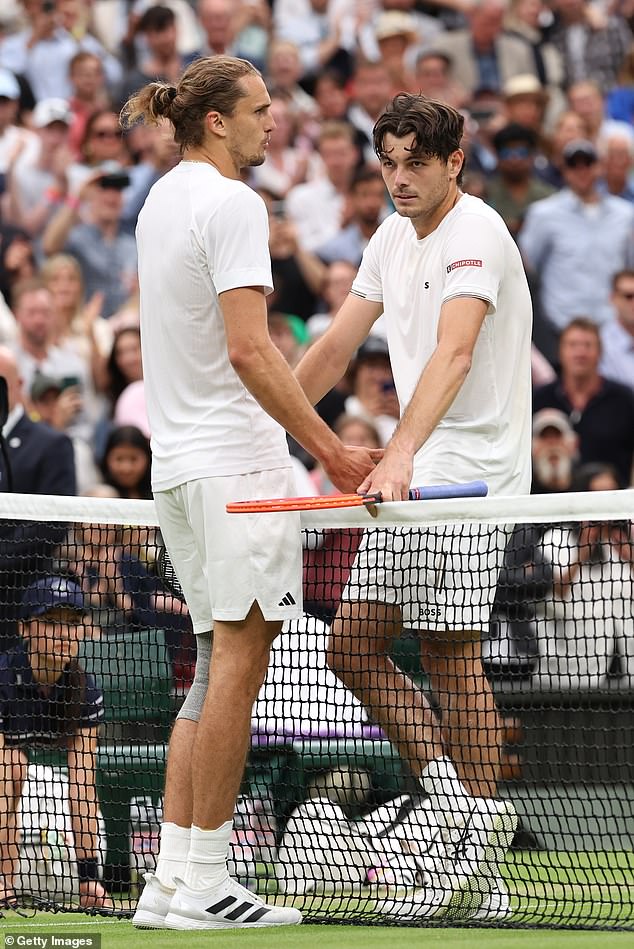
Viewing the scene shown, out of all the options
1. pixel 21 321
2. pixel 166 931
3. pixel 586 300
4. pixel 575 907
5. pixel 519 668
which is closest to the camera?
pixel 166 931

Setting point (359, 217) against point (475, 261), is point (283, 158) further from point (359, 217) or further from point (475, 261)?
point (475, 261)

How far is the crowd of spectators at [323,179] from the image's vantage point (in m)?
10.6

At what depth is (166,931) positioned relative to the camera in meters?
5.23

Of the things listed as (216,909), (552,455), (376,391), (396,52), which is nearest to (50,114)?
(396,52)

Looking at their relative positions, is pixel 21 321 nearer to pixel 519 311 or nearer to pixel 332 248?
pixel 332 248

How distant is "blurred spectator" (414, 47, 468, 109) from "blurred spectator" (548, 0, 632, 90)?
167 centimetres

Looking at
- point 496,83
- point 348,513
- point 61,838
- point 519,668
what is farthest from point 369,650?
point 496,83

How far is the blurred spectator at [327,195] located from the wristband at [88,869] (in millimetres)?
7439

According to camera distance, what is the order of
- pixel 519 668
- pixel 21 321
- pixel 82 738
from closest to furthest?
pixel 82 738, pixel 519 668, pixel 21 321

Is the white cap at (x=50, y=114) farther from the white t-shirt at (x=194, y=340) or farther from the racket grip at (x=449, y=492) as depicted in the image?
the racket grip at (x=449, y=492)

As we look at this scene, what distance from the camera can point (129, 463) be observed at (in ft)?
29.3

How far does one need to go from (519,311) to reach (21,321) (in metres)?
5.76

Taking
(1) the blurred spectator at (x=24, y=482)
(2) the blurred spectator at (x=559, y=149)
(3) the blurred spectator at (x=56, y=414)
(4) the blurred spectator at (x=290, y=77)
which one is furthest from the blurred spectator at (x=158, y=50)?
(1) the blurred spectator at (x=24, y=482)

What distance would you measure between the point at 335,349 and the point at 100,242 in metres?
6.43
